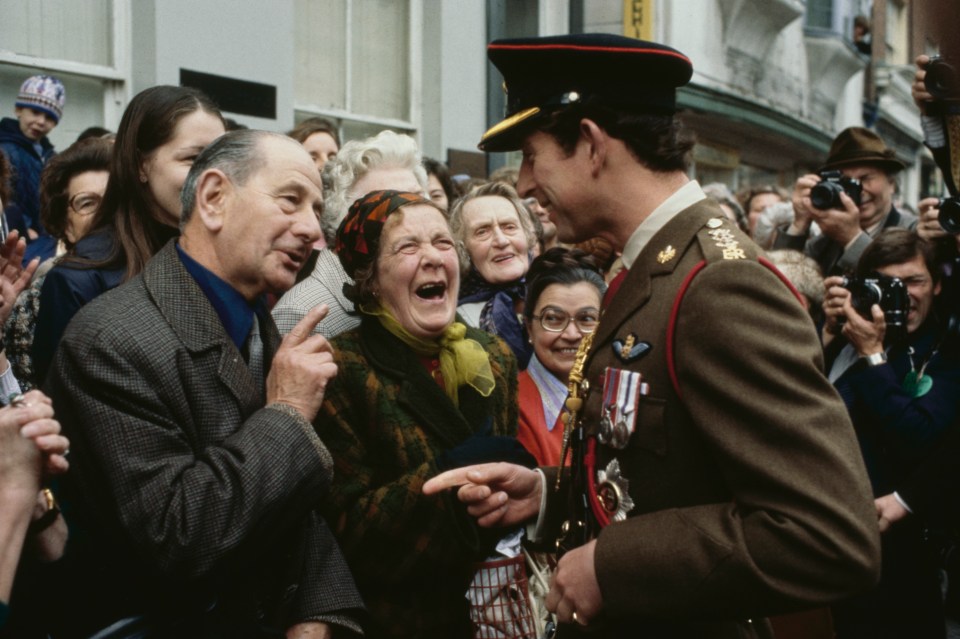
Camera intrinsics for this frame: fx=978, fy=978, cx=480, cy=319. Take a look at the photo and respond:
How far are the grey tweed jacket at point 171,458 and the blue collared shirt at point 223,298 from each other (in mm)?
53

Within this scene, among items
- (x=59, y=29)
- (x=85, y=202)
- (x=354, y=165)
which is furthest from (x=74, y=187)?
(x=59, y=29)

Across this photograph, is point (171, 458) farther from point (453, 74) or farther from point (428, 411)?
point (453, 74)

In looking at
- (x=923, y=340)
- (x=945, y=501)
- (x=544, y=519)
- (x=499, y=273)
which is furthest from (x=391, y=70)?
(x=544, y=519)

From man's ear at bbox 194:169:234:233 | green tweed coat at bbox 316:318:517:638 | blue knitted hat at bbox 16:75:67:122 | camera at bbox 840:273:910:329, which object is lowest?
green tweed coat at bbox 316:318:517:638

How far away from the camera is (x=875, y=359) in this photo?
3955mm

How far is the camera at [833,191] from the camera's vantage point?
4.90 metres

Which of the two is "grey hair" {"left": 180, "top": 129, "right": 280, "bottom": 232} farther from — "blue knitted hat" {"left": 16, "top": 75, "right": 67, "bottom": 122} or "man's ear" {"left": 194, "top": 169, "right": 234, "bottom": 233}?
"blue knitted hat" {"left": 16, "top": 75, "right": 67, "bottom": 122}

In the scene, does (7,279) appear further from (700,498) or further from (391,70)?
(391,70)

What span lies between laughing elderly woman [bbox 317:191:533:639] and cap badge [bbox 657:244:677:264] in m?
0.93

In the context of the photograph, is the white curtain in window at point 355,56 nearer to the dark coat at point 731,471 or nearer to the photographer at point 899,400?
the photographer at point 899,400

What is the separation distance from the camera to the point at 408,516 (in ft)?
8.82

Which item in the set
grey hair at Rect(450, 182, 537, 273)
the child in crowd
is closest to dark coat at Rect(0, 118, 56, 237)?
the child in crowd

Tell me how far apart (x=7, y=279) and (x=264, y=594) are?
1.22 m

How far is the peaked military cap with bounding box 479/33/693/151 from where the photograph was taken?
6.82 ft
